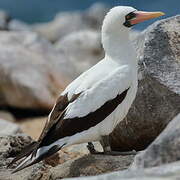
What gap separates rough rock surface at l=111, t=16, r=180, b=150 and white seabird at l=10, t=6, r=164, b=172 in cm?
35

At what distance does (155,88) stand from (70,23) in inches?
966

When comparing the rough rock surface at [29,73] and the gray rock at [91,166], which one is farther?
the rough rock surface at [29,73]

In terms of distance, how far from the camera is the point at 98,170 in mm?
5621

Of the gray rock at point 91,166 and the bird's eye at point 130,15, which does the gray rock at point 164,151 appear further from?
the bird's eye at point 130,15

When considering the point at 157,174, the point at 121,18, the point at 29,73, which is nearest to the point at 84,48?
the point at 29,73

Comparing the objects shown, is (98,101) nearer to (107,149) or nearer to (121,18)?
(107,149)

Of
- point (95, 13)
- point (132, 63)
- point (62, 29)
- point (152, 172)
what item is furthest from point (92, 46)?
point (152, 172)

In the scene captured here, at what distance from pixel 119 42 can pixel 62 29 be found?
2427 cm

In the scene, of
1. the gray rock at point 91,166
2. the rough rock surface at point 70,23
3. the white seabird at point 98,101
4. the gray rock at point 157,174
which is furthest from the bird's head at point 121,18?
the rough rock surface at point 70,23

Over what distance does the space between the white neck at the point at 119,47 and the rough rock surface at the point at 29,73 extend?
775 cm

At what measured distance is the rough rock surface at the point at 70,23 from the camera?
29.8 metres

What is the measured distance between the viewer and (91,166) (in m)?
5.68

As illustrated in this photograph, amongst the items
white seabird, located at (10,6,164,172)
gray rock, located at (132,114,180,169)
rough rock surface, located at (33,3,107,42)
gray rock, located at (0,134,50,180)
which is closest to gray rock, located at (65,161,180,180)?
gray rock, located at (132,114,180,169)

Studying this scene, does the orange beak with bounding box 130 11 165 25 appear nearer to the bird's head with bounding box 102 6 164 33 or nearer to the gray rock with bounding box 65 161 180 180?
the bird's head with bounding box 102 6 164 33
